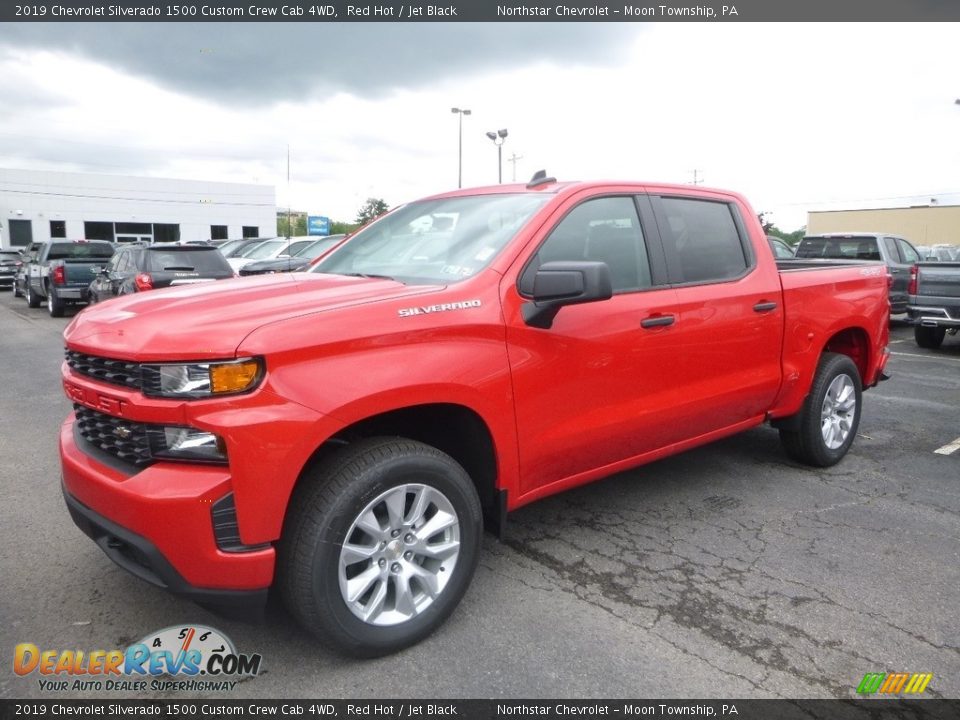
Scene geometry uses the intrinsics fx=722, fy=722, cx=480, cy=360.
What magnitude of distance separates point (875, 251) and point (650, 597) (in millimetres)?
12531

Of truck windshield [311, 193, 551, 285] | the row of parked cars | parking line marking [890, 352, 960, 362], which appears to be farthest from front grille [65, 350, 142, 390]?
parking line marking [890, 352, 960, 362]

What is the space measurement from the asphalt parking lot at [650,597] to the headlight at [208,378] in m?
1.10

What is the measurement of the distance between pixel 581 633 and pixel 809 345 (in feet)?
8.77

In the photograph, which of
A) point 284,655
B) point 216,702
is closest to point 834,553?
point 284,655

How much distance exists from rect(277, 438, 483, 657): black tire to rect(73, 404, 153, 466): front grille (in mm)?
558

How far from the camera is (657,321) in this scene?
364cm

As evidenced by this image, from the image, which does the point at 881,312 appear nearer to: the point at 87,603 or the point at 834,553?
the point at 834,553

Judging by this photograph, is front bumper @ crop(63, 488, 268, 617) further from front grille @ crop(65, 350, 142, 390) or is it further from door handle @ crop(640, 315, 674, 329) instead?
door handle @ crop(640, 315, 674, 329)

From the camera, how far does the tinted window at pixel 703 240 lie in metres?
3.98

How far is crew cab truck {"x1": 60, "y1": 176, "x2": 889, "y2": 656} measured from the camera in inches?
95.8

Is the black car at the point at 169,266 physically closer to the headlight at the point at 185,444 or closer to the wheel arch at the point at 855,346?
the wheel arch at the point at 855,346

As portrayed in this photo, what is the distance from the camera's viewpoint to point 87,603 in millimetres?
3156

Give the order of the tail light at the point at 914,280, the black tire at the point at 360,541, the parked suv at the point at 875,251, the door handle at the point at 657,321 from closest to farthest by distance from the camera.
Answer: the black tire at the point at 360,541 < the door handle at the point at 657,321 < the tail light at the point at 914,280 < the parked suv at the point at 875,251

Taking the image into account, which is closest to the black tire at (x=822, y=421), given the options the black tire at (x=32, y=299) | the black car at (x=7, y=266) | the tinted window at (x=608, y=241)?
the tinted window at (x=608, y=241)
